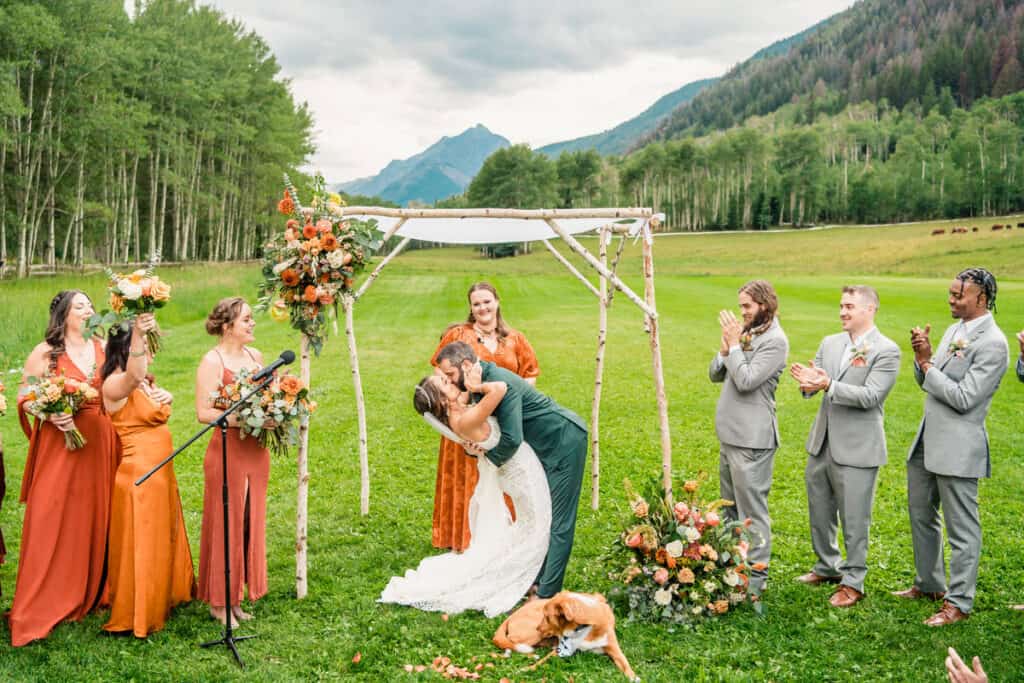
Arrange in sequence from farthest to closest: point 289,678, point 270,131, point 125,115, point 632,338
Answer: point 270,131
point 125,115
point 632,338
point 289,678

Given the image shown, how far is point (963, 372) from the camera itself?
539 centimetres

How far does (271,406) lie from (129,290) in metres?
1.27

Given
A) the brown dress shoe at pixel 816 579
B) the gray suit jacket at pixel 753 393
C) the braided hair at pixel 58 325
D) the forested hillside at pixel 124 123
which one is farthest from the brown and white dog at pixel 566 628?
the forested hillside at pixel 124 123

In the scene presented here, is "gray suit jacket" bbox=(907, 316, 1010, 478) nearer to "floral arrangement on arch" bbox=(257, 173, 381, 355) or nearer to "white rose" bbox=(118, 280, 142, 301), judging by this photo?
"floral arrangement on arch" bbox=(257, 173, 381, 355)

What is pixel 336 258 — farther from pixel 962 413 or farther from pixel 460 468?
pixel 962 413

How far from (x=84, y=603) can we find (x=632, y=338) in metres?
20.1

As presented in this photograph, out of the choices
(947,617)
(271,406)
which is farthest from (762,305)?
(271,406)

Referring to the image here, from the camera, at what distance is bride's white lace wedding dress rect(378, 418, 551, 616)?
574 cm

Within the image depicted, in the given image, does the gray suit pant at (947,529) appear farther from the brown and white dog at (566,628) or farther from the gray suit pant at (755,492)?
the brown and white dog at (566,628)

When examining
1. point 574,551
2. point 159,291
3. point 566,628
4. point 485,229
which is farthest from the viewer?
point 485,229

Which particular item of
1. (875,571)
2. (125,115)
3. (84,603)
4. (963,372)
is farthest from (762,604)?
(125,115)

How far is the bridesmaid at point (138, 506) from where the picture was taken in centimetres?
516

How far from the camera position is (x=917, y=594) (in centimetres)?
594

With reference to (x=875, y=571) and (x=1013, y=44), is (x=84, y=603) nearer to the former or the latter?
(x=875, y=571)
